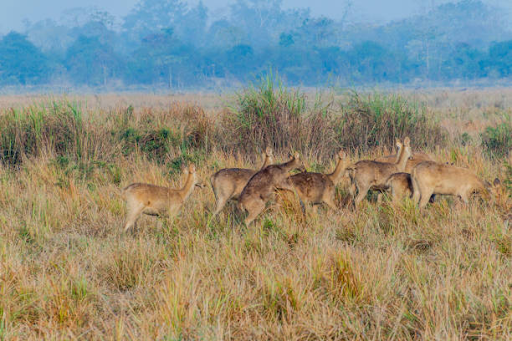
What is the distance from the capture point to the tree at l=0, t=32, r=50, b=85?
104125 millimetres

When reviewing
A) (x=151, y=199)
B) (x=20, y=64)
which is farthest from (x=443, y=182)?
(x=20, y=64)

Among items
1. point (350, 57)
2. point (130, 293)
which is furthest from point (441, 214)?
point (350, 57)

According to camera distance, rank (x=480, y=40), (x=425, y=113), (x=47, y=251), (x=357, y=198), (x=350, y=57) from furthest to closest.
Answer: (x=480, y=40)
(x=350, y=57)
(x=425, y=113)
(x=357, y=198)
(x=47, y=251)

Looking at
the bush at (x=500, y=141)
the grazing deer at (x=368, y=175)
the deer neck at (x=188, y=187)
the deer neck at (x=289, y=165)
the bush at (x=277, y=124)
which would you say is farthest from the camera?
A: the bush at (x=500, y=141)

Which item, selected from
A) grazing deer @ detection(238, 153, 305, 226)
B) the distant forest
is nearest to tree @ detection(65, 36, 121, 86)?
the distant forest

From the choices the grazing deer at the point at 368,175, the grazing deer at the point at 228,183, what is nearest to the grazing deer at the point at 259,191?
the grazing deer at the point at 228,183

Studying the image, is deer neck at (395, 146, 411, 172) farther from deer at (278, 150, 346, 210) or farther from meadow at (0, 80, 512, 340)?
deer at (278, 150, 346, 210)

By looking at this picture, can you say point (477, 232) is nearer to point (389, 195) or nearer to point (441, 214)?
point (441, 214)

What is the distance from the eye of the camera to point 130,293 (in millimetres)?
4719

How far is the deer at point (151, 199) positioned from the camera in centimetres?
611

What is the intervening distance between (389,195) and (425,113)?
6.21 metres

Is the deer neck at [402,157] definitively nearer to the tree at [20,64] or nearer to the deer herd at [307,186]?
the deer herd at [307,186]

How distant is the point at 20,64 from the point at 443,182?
365 ft

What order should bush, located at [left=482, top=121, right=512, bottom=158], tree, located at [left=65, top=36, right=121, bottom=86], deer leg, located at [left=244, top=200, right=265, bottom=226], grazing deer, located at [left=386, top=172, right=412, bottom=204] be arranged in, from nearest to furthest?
1. deer leg, located at [left=244, top=200, right=265, bottom=226]
2. grazing deer, located at [left=386, top=172, right=412, bottom=204]
3. bush, located at [left=482, top=121, right=512, bottom=158]
4. tree, located at [left=65, top=36, right=121, bottom=86]
